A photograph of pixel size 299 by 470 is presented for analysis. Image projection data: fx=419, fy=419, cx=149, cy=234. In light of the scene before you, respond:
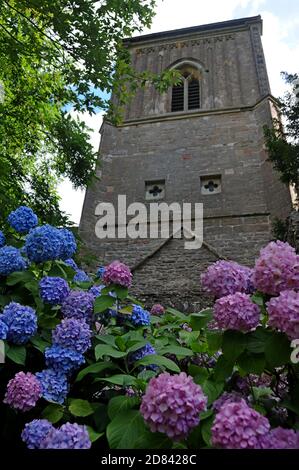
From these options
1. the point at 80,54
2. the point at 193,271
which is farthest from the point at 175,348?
the point at 193,271

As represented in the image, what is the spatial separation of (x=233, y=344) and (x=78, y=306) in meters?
0.91

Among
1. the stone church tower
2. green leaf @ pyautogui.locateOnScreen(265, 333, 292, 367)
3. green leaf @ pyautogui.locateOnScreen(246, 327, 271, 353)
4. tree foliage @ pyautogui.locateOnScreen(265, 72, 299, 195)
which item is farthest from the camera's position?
the stone church tower

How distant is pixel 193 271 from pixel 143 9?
18.7 ft

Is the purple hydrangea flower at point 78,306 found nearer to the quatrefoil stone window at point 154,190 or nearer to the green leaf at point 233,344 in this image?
the green leaf at point 233,344

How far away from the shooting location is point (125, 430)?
1.48 m

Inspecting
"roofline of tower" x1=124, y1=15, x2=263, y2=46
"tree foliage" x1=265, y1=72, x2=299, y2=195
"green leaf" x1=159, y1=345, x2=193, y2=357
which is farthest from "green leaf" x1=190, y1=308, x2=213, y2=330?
"roofline of tower" x1=124, y1=15, x2=263, y2=46

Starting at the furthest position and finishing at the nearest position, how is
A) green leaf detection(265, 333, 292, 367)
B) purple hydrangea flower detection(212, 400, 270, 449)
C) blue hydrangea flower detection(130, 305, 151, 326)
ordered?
blue hydrangea flower detection(130, 305, 151, 326)
green leaf detection(265, 333, 292, 367)
purple hydrangea flower detection(212, 400, 270, 449)

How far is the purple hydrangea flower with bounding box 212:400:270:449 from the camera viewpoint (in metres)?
1.18

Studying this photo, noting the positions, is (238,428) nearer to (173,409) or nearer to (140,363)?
(173,409)

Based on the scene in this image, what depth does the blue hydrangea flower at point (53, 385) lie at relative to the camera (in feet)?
5.70

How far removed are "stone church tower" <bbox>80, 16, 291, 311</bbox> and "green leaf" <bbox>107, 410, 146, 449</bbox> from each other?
626 centimetres

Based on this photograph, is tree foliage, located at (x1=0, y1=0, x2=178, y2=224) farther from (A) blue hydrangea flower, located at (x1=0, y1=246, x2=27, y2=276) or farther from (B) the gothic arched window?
(B) the gothic arched window

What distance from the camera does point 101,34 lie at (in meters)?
5.50

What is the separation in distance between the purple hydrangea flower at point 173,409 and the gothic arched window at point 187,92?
640 inches
